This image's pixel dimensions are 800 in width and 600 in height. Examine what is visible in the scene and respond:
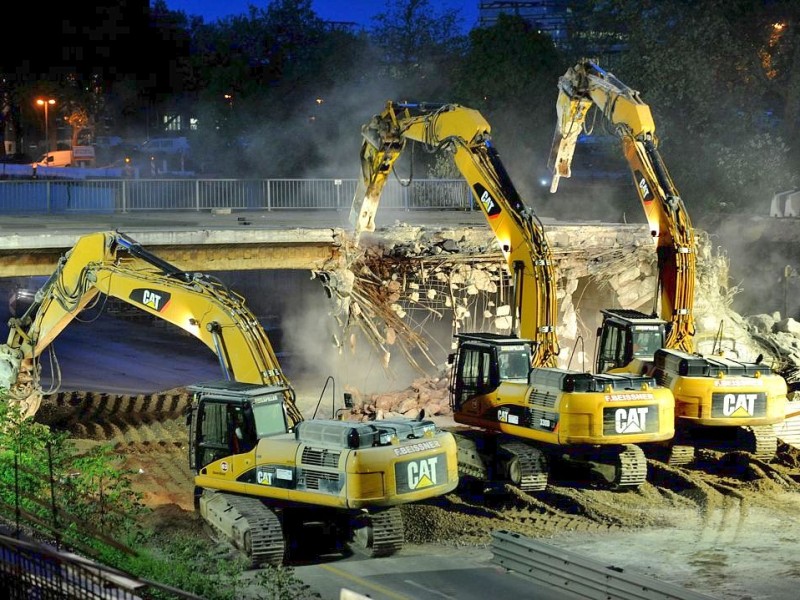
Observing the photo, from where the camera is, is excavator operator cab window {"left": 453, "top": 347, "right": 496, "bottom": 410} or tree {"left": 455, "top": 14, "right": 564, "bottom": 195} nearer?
excavator operator cab window {"left": 453, "top": 347, "right": 496, "bottom": 410}

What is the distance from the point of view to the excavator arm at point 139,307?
59.4ft

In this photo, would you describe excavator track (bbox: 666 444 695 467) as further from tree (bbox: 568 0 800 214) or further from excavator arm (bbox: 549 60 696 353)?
tree (bbox: 568 0 800 214)

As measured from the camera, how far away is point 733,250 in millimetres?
44844

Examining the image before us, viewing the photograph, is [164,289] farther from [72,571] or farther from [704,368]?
[704,368]

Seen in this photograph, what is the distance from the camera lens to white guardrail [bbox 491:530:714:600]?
14.4 meters

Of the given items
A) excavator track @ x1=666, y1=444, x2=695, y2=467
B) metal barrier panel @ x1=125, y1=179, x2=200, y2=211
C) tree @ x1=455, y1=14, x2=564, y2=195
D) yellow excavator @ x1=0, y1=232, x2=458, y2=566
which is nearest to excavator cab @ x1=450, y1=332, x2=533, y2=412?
excavator track @ x1=666, y1=444, x2=695, y2=467

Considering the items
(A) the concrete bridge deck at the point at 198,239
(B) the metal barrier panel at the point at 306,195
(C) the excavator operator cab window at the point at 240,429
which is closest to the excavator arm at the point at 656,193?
(A) the concrete bridge deck at the point at 198,239

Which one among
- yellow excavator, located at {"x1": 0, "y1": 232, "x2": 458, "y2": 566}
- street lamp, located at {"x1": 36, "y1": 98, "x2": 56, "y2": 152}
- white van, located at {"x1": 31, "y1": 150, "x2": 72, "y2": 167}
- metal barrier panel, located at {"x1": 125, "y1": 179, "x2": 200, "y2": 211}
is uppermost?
street lamp, located at {"x1": 36, "y1": 98, "x2": 56, "y2": 152}

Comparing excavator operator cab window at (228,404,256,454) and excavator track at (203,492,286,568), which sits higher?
excavator operator cab window at (228,404,256,454)

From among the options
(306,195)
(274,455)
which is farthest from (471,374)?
(306,195)

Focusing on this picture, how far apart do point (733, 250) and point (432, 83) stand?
2288 cm

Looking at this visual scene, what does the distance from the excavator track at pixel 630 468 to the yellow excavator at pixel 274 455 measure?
515 centimetres

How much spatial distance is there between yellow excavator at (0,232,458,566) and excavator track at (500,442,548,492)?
13.4 ft

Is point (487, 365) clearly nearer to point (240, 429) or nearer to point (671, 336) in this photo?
point (671, 336)
